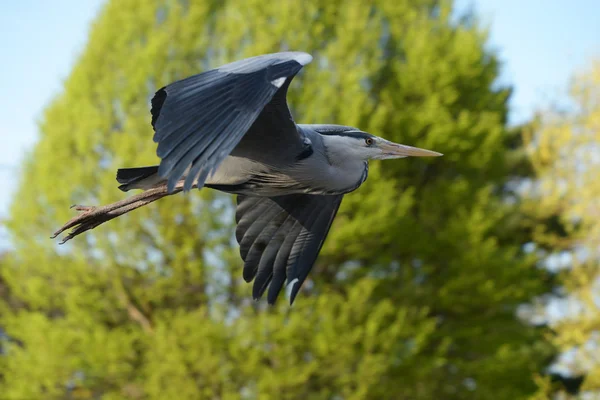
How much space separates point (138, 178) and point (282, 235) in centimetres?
100

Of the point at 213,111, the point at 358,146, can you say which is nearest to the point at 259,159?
the point at 358,146

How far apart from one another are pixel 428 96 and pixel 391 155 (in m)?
9.40

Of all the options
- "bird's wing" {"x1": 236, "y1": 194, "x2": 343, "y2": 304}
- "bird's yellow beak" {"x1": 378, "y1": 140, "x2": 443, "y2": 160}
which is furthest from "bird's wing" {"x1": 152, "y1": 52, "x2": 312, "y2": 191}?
"bird's wing" {"x1": 236, "y1": 194, "x2": 343, "y2": 304}

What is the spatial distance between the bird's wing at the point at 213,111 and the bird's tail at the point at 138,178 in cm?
74

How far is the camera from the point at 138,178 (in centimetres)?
437

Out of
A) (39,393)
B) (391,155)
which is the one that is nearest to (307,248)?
(391,155)

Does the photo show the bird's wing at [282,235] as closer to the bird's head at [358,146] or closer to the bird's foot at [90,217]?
the bird's head at [358,146]

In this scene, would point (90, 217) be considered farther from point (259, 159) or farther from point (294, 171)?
point (294, 171)

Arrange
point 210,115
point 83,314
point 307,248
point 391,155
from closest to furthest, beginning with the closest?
point 210,115 < point 391,155 < point 307,248 < point 83,314

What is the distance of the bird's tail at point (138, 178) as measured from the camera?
14.3 ft

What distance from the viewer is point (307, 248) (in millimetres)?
4883

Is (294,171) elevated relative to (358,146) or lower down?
lower down

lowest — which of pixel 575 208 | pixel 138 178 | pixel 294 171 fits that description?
pixel 294 171

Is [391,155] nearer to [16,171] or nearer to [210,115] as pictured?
[210,115]
